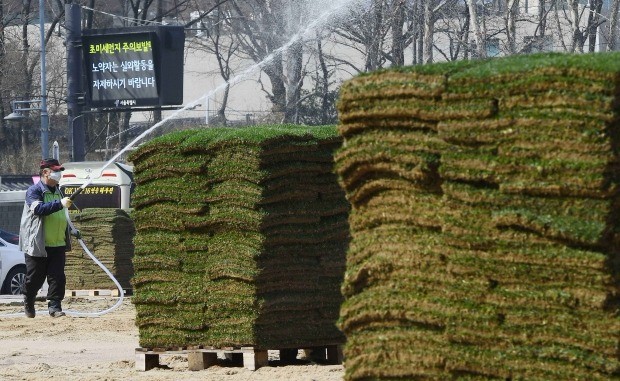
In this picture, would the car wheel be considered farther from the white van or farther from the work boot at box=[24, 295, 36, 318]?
the work boot at box=[24, 295, 36, 318]

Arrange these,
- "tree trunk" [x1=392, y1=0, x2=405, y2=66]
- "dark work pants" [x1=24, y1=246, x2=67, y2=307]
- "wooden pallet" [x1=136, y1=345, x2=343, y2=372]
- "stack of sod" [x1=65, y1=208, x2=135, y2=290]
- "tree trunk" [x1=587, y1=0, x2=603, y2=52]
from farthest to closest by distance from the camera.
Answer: "tree trunk" [x1=392, y1=0, x2=405, y2=66]
"tree trunk" [x1=587, y1=0, x2=603, y2=52]
"stack of sod" [x1=65, y1=208, x2=135, y2=290]
"dark work pants" [x1=24, y1=246, x2=67, y2=307]
"wooden pallet" [x1=136, y1=345, x2=343, y2=372]

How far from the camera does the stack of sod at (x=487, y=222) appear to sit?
7242mm

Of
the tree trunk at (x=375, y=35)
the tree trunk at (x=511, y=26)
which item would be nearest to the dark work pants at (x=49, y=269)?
the tree trunk at (x=511, y=26)

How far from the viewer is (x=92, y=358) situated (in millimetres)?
14102

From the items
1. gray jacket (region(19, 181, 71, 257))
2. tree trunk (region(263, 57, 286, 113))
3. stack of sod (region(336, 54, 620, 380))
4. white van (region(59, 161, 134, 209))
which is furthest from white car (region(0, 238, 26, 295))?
tree trunk (region(263, 57, 286, 113))

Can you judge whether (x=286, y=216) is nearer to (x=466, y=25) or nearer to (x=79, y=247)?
(x=79, y=247)

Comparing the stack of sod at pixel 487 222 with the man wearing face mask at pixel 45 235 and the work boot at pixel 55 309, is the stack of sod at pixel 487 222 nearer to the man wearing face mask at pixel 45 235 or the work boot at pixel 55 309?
the man wearing face mask at pixel 45 235

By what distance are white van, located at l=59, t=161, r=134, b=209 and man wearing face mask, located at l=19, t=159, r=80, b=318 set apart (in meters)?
10.5

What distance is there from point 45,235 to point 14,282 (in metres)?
8.02

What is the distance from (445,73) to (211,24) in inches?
1727

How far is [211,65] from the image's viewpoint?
6112cm

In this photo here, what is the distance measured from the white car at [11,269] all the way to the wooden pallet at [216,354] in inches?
512

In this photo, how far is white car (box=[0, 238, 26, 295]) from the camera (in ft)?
82.7

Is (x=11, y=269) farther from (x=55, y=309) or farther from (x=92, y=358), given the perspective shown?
(x=92, y=358)
